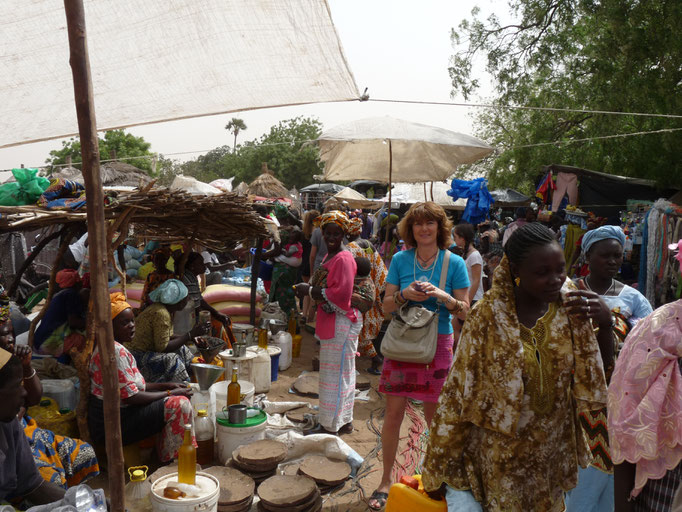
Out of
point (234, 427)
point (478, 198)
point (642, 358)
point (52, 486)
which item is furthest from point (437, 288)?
point (478, 198)

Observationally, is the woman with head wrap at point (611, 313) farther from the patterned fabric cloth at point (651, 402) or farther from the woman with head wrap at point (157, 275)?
the woman with head wrap at point (157, 275)

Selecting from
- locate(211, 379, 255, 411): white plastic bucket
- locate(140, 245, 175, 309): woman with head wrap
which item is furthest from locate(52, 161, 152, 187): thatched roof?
locate(211, 379, 255, 411): white plastic bucket

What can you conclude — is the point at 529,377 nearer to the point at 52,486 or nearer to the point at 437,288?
the point at 437,288

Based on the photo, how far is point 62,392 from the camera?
4016mm

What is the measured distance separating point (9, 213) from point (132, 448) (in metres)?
1.94

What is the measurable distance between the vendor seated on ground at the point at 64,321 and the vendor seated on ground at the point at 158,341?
0.44 m

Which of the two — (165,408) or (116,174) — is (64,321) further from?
(116,174)

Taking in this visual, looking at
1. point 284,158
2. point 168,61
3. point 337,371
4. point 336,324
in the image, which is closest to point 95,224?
point 168,61

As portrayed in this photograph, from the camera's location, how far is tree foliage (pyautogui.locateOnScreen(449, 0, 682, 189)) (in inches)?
375

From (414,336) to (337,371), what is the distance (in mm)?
1400

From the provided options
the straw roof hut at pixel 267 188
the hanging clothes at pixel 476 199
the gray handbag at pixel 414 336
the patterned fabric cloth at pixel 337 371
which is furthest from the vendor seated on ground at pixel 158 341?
the straw roof hut at pixel 267 188

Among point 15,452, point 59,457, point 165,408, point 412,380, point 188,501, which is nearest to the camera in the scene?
point 15,452

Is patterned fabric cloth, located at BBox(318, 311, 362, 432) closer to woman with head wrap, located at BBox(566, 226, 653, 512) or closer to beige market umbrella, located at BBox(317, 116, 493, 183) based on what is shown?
woman with head wrap, located at BBox(566, 226, 653, 512)

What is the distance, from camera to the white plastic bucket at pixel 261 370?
5.76 meters
